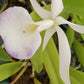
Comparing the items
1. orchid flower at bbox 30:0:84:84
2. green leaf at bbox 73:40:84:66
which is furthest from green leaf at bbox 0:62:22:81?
green leaf at bbox 73:40:84:66

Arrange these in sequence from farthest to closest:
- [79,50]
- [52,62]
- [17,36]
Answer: [79,50]
[52,62]
[17,36]

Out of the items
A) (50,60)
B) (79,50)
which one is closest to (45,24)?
(50,60)

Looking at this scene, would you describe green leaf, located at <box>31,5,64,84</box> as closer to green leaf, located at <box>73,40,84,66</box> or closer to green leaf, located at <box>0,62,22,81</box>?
green leaf, located at <box>0,62,22,81</box>

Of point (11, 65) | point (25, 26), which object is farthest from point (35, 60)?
point (25, 26)

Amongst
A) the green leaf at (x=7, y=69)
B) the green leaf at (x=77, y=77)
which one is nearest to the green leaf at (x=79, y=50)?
the green leaf at (x=77, y=77)

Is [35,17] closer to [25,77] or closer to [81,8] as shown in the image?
[81,8]

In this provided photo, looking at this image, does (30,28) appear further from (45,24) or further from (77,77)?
(77,77)
